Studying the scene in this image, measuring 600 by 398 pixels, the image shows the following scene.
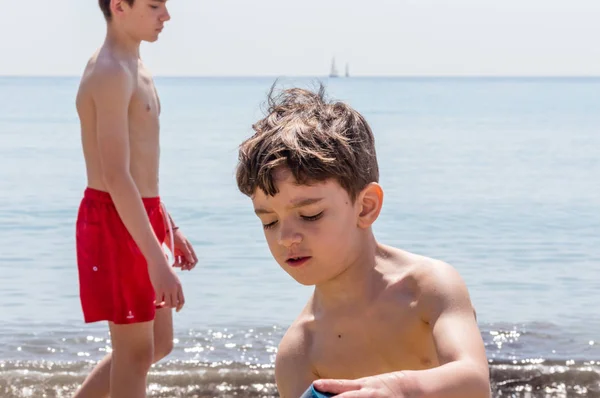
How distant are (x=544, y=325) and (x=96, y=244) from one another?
14.4ft

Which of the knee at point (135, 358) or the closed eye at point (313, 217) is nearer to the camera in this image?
the closed eye at point (313, 217)

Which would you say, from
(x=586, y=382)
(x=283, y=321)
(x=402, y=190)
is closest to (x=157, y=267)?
(x=586, y=382)

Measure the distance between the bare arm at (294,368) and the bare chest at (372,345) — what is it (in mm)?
26

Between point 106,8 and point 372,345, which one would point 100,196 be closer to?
point 106,8

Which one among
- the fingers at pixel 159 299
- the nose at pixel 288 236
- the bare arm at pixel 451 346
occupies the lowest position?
the fingers at pixel 159 299

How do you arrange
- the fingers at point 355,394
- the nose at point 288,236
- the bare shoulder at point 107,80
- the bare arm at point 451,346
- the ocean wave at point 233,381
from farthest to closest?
the ocean wave at point 233,381 < the bare shoulder at point 107,80 < the nose at point 288,236 < the bare arm at point 451,346 < the fingers at point 355,394

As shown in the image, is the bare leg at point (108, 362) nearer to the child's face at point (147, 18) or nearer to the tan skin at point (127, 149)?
the tan skin at point (127, 149)

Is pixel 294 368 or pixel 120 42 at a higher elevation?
pixel 120 42

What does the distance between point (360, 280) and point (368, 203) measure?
186 mm

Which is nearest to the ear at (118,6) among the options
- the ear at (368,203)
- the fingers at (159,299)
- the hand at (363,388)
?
A: the fingers at (159,299)

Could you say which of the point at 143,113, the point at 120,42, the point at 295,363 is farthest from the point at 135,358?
the point at 295,363

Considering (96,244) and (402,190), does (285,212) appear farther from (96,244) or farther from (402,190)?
(402,190)

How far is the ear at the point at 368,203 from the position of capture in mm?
2391

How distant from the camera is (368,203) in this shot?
2.41 meters
